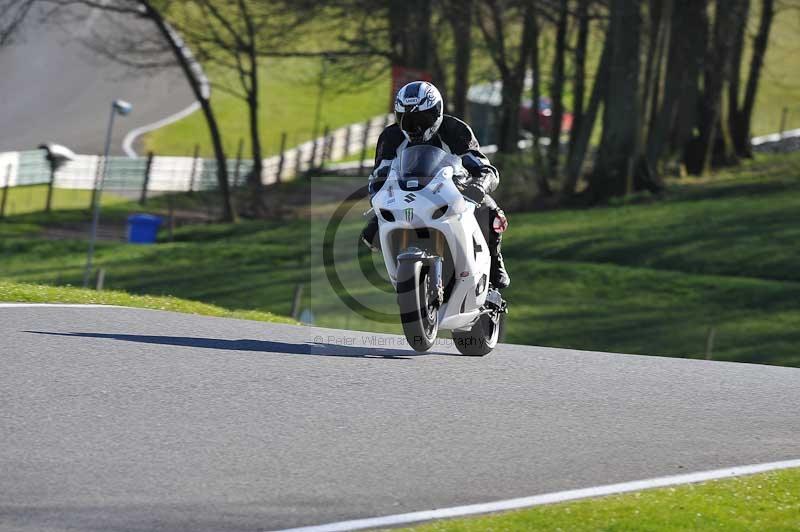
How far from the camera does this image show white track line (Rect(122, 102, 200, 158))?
187ft

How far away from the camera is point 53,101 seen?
61.1 meters

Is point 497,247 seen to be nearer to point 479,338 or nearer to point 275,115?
point 479,338

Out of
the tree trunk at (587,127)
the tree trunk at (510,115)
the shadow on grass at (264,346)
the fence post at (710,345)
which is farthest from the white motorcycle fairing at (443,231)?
the tree trunk at (510,115)

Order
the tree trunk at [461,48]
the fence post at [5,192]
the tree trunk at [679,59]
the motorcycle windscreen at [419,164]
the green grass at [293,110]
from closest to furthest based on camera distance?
the motorcycle windscreen at [419,164], the tree trunk at [461,48], the tree trunk at [679,59], the fence post at [5,192], the green grass at [293,110]

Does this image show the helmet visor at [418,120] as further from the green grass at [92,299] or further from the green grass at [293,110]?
the green grass at [293,110]

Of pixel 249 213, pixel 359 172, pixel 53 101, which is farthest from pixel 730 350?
pixel 53 101

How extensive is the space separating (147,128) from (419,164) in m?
52.0

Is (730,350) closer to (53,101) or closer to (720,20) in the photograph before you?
(720,20)

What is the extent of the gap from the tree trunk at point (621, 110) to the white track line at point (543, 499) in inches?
1096

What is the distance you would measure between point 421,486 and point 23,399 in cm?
264

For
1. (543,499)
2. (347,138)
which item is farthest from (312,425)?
(347,138)

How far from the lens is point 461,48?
38500 mm

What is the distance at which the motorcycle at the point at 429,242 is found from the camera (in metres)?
10.8

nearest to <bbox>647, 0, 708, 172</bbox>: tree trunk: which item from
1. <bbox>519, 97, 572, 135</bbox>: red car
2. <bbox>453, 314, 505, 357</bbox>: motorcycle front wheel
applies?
<bbox>519, 97, 572, 135</bbox>: red car
